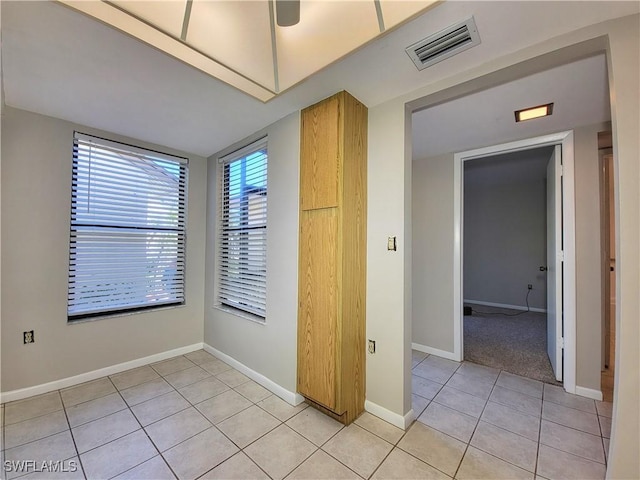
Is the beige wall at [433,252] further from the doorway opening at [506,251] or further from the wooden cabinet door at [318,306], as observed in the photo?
the wooden cabinet door at [318,306]

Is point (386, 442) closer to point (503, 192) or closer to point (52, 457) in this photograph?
point (52, 457)

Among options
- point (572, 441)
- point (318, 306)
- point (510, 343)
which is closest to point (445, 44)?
point (318, 306)

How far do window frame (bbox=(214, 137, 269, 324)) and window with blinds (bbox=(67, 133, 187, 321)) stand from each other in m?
0.46

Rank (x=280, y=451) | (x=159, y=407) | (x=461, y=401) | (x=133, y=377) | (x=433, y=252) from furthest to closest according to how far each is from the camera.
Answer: (x=433, y=252)
(x=133, y=377)
(x=461, y=401)
(x=159, y=407)
(x=280, y=451)

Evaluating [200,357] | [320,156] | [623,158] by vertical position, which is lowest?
[200,357]

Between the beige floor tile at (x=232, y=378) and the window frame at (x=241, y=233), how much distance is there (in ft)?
1.92

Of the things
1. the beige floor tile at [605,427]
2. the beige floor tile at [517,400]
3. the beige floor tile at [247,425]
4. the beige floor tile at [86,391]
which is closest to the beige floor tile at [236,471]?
the beige floor tile at [247,425]

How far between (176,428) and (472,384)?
2.57 m

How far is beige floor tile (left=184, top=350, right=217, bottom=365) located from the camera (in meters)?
3.06

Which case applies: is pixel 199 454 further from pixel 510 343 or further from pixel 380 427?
pixel 510 343

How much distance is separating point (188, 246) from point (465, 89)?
3.21 meters

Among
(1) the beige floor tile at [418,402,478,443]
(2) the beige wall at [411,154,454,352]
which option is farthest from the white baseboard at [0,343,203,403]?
(2) the beige wall at [411,154,454,352]

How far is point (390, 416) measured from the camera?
1990mm

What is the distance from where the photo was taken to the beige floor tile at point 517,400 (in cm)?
217
